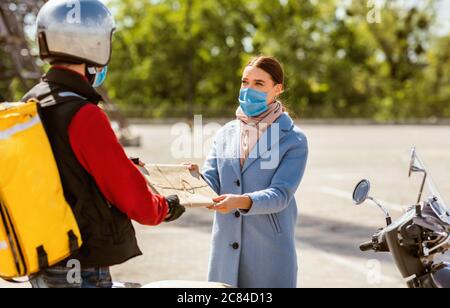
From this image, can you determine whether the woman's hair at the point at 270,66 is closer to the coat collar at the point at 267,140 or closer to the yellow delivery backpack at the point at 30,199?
the coat collar at the point at 267,140

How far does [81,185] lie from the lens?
8.06 ft

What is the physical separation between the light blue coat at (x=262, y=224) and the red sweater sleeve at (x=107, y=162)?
3.73 ft

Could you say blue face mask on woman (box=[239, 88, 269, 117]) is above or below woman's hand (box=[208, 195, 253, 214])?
above

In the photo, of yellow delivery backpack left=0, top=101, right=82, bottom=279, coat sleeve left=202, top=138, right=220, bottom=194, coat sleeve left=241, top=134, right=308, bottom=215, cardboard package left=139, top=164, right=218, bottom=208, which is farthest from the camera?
coat sleeve left=202, top=138, right=220, bottom=194

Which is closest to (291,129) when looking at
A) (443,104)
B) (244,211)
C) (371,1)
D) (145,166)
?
(244,211)

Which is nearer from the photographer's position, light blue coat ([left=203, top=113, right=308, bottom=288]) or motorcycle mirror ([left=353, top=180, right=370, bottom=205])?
motorcycle mirror ([left=353, top=180, right=370, bottom=205])

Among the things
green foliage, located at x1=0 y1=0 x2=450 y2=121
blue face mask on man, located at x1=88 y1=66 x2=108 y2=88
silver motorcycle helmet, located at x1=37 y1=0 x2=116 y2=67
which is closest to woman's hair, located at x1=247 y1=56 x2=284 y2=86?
blue face mask on man, located at x1=88 y1=66 x2=108 y2=88

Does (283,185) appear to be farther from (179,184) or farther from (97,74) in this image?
(97,74)

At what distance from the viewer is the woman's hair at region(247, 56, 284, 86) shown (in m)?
3.57

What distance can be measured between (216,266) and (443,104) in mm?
55147

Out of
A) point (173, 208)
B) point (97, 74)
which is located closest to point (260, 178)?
point (173, 208)

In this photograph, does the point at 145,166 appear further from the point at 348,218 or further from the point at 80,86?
the point at 348,218

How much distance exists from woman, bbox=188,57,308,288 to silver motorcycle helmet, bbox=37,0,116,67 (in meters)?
1.06

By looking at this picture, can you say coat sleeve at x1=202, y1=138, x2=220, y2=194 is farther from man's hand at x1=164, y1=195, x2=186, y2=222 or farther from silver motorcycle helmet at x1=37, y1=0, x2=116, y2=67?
silver motorcycle helmet at x1=37, y1=0, x2=116, y2=67
